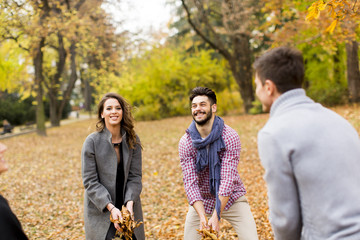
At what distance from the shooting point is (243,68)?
20406 millimetres

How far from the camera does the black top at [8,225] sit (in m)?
1.80

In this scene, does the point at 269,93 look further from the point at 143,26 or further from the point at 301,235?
the point at 143,26

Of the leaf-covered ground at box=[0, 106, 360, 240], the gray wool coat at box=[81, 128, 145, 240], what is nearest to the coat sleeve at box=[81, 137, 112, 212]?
the gray wool coat at box=[81, 128, 145, 240]

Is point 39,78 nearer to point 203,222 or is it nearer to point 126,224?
point 126,224

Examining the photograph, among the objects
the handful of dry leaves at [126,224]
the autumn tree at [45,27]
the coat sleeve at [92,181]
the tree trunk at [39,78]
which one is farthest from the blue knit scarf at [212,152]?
the tree trunk at [39,78]

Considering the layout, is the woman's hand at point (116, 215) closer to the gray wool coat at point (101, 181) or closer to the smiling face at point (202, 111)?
the gray wool coat at point (101, 181)

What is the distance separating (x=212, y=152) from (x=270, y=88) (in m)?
1.43

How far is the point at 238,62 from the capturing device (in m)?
20.6

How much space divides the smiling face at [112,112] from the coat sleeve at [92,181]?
0.88 feet

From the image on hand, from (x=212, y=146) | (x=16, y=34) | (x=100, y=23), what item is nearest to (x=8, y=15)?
(x=16, y=34)

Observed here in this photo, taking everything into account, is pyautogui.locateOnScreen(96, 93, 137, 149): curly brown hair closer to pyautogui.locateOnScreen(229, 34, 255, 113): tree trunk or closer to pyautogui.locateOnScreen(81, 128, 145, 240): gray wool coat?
pyautogui.locateOnScreen(81, 128, 145, 240): gray wool coat

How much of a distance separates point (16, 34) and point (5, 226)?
15.4 meters

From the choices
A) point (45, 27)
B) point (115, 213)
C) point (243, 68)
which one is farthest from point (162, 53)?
point (115, 213)

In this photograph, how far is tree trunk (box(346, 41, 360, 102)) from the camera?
15.7m
